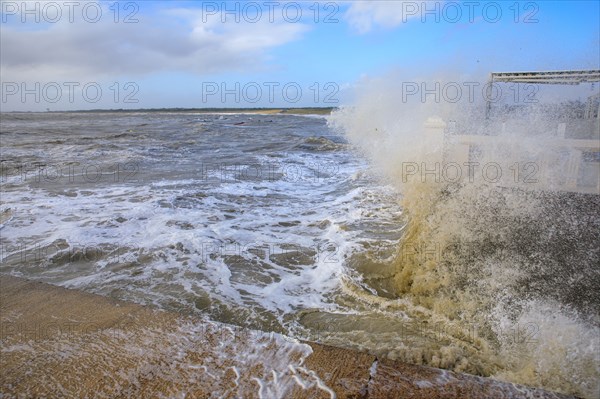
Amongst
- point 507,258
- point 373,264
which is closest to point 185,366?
point 373,264

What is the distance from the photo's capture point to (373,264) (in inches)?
176

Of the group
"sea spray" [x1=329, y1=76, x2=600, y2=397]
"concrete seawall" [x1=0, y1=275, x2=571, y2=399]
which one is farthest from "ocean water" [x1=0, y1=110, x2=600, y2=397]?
"concrete seawall" [x1=0, y1=275, x2=571, y2=399]

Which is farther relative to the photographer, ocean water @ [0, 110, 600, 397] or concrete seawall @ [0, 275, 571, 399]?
ocean water @ [0, 110, 600, 397]

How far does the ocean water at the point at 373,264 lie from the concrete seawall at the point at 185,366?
2.55 ft

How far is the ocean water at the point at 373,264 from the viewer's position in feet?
9.60

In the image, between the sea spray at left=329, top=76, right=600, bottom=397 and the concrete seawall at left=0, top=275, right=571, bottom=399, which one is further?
the sea spray at left=329, top=76, right=600, bottom=397

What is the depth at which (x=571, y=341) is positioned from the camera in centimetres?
280

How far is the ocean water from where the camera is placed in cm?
293

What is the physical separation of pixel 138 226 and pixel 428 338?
4.46m

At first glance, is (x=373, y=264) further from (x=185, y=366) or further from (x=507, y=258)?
(x=185, y=366)

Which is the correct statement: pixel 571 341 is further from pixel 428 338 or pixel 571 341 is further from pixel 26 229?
pixel 26 229

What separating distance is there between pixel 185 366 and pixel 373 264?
2.83 meters

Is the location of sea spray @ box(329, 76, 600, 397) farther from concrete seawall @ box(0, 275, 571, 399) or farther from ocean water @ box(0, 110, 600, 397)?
concrete seawall @ box(0, 275, 571, 399)

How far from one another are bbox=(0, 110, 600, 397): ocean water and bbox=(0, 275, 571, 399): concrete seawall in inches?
30.6
